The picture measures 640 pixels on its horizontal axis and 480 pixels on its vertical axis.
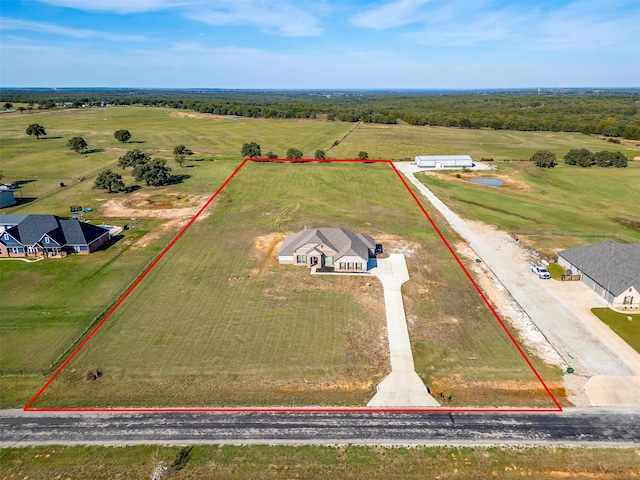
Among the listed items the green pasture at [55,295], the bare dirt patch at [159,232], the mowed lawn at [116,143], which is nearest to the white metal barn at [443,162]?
the mowed lawn at [116,143]

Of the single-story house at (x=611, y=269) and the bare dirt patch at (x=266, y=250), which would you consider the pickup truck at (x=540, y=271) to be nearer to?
the single-story house at (x=611, y=269)

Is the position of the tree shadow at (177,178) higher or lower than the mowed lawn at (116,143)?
lower

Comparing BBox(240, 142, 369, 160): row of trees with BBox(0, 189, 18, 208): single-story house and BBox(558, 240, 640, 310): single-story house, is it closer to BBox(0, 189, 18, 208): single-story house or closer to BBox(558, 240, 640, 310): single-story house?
BBox(0, 189, 18, 208): single-story house

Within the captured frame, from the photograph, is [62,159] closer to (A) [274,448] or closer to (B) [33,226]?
(B) [33,226]

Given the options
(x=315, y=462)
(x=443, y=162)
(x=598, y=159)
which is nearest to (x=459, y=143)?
A: (x=443, y=162)

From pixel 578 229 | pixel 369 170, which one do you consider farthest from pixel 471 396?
pixel 369 170

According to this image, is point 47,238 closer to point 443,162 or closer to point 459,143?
point 443,162
